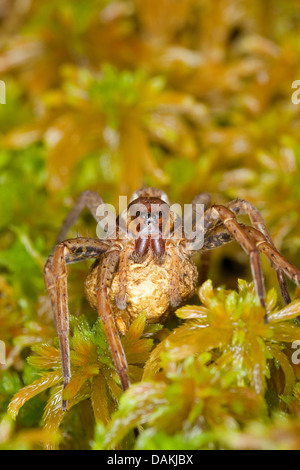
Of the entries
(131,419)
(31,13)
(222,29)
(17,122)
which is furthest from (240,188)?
(31,13)

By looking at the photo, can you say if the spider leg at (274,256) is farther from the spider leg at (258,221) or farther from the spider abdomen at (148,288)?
the spider abdomen at (148,288)

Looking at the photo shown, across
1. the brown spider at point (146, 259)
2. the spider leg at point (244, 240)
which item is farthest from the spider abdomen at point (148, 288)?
the spider leg at point (244, 240)

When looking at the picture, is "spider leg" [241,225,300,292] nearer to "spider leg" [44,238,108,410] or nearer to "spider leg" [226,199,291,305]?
"spider leg" [226,199,291,305]

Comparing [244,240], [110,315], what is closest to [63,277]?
[110,315]

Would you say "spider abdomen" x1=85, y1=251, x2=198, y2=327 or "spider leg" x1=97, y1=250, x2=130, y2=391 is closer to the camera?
"spider leg" x1=97, y1=250, x2=130, y2=391

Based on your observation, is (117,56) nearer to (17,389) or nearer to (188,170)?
(188,170)

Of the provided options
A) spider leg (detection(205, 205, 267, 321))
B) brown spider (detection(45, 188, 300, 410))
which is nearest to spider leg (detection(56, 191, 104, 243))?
brown spider (detection(45, 188, 300, 410))
